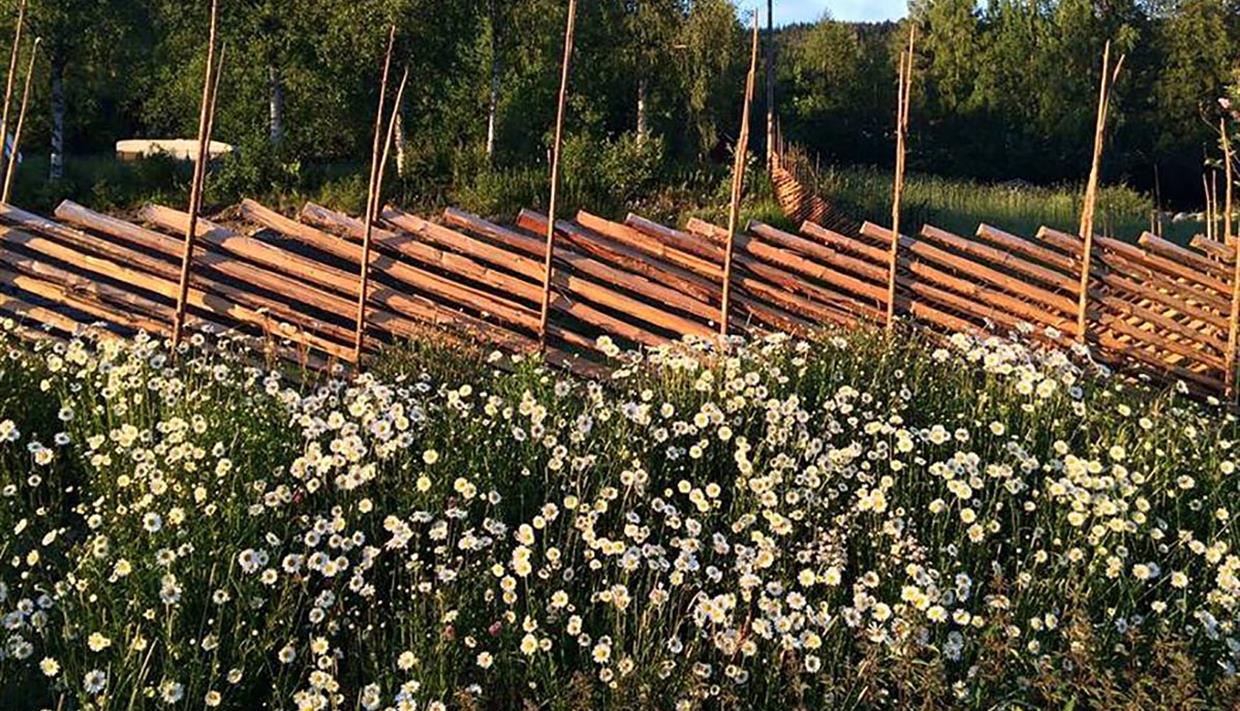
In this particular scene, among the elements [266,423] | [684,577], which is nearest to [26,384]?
[266,423]

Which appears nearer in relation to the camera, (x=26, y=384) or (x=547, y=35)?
(x=26, y=384)

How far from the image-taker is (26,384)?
12.8 feet

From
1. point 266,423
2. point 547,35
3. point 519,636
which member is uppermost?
point 547,35

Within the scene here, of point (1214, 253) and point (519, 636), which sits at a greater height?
point (1214, 253)

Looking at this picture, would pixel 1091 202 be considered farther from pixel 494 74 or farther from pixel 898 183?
pixel 494 74

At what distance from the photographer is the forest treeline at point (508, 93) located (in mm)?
15016

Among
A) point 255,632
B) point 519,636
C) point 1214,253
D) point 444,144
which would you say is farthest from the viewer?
point 444,144

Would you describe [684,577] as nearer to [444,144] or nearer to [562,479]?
[562,479]

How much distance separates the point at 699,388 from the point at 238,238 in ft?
11.2

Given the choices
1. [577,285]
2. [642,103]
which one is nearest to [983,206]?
[642,103]

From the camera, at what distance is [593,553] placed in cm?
271

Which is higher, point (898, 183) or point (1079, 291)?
point (898, 183)

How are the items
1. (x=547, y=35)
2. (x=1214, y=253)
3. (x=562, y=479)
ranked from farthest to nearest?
1. (x=547, y=35)
2. (x=1214, y=253)
3. (x=562, y=479)

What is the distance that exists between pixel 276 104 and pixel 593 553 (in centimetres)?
1443
